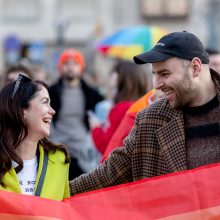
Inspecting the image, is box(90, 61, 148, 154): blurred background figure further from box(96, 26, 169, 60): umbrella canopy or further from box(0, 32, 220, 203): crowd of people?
box(0, 32, 220, 203): crowd of people

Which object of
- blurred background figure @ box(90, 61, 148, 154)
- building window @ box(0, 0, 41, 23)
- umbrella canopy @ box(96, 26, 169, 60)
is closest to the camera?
blurred background figure @ box(90, 61, 148, 154)

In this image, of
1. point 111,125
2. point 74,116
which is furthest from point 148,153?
point 74,116

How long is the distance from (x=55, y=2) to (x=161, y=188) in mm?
37717

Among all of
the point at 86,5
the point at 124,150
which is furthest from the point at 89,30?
the point at 124,150

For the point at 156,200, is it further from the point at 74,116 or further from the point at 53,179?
the point at 74,116

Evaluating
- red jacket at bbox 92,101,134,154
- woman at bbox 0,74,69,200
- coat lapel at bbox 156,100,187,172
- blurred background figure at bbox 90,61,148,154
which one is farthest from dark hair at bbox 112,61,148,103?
coat lapel at bbox 156,100,187,172

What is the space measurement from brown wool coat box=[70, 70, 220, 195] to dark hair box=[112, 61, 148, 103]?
2421 millimetres

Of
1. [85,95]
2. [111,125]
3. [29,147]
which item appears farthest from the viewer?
[85,95]

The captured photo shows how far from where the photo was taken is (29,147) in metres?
4.61

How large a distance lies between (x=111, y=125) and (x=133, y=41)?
2.90m

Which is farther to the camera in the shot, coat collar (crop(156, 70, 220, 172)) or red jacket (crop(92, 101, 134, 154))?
red jacket (crop(92, 101, 134, 154))

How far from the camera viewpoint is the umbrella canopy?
9.41 m

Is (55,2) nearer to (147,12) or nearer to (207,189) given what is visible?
(147,12)

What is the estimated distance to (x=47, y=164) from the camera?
4.58 m
